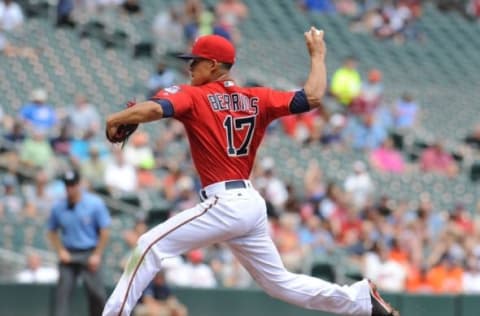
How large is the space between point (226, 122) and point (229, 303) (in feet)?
16.4

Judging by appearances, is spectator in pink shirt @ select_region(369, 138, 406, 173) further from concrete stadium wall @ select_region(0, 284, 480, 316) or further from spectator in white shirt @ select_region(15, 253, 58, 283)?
spectator in white shirt @ select_region(15, 253, 58, 283)

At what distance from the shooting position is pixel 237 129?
25.5 feet

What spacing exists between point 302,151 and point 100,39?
3.54 m

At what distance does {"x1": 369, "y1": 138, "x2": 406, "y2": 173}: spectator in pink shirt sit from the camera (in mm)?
18422

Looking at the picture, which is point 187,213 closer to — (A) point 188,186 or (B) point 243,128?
(B) point 243,128

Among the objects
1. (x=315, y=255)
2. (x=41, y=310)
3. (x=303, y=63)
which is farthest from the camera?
(x=303, y=63)

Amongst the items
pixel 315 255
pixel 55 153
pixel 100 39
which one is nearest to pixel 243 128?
pixel 315 255

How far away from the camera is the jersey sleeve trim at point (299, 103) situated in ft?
25.6

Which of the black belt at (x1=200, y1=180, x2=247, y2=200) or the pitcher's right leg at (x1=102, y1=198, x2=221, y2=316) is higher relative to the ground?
the black belt at (x1=200, y1=180, x2=247, y2=200)

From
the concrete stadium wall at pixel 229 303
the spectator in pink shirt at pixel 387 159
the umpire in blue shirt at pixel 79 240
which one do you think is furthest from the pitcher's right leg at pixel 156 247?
the spectator in pink shirt at pixel 387 159

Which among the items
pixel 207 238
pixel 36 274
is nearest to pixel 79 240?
pixel 36 274

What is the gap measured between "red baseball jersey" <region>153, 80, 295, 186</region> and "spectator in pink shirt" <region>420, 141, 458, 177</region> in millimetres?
11357

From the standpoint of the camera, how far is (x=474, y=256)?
14.7m

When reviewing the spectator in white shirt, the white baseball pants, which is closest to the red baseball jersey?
the white baseball pants
